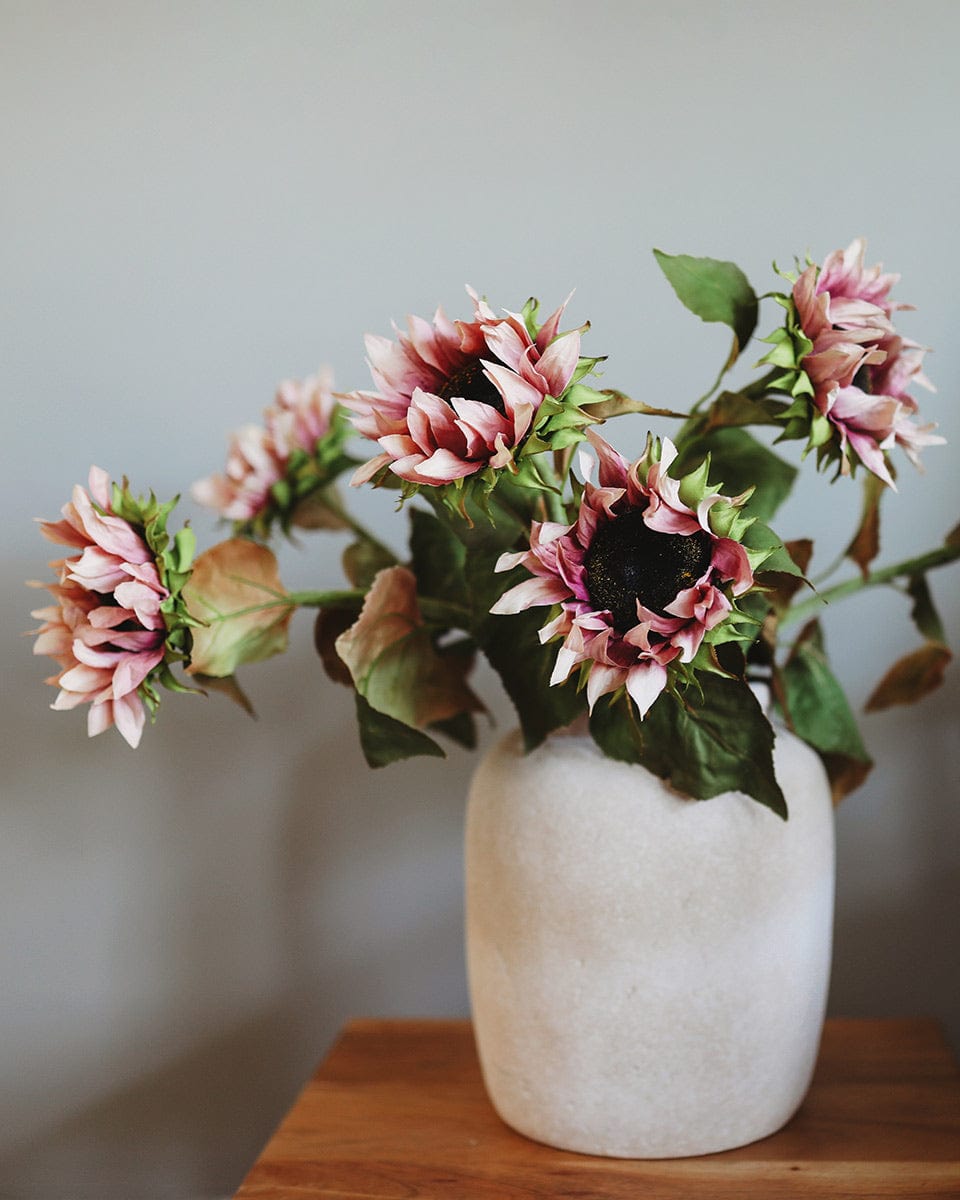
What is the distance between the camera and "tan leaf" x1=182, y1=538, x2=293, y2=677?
0.69 metres

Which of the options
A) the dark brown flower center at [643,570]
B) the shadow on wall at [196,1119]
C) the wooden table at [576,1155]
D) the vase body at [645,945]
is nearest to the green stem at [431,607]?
the vase body at [645,945]

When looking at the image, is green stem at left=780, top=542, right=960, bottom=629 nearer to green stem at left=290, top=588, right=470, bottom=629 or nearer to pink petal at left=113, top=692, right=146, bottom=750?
green stem at left=290, top=588, right=470, bottom=629

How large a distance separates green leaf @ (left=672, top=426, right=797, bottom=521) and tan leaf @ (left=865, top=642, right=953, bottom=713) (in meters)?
0.20

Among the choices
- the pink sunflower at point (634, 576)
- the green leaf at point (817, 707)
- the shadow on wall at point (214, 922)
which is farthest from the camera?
the shadow on wall at point (214, 922)

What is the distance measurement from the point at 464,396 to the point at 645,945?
0.35m

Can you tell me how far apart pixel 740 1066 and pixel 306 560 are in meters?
0.58

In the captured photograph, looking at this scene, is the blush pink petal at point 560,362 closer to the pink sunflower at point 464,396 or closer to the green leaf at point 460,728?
the pink sunflower at point 464,396

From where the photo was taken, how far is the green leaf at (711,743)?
25.9 inches

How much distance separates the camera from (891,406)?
→ 0.63 metres

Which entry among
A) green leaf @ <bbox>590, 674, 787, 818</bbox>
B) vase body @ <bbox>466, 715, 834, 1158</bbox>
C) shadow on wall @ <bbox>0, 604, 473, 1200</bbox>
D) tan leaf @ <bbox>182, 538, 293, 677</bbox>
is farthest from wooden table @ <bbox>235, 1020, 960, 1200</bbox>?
tan leaf @ <bbox>182, 538, 293, 677</bbox>

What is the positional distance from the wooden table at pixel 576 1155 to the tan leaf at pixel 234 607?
1.13 feet

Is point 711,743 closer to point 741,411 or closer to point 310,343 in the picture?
point 741,411

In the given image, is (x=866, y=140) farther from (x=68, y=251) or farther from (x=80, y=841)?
(x=80, y=841)

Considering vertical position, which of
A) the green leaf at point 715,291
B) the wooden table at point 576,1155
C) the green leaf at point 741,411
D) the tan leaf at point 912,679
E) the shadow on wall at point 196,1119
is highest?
the green leaf at point 715,291
